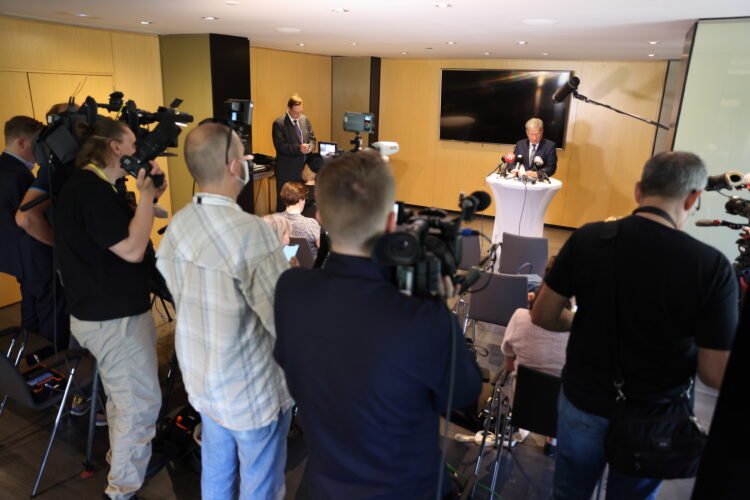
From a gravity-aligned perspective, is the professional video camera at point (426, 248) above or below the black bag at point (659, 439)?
above

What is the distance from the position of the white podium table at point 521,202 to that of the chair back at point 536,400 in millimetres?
3080

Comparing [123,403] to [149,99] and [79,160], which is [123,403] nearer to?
[79,160]

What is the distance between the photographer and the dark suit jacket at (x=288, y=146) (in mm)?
7023

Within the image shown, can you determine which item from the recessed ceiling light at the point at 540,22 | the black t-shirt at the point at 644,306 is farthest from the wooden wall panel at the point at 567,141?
the black t-shirt at the point at 644,306

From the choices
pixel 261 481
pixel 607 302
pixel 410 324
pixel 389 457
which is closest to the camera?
pixel 410 324

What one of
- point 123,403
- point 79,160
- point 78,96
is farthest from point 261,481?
point 78,96

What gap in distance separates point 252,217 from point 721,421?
1.37 m

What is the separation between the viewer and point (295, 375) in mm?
1217

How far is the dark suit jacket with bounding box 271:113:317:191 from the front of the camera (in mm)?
7023

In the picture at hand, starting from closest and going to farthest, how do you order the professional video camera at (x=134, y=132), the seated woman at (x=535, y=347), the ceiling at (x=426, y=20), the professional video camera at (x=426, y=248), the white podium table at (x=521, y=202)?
the professional video camera at (x=426, y=248), the professional video camera at (x=134, y=132), the seated woman at (x=535, y=347), the ceiling at (x=426, y=20), the white podium table at (x=521, y=202)

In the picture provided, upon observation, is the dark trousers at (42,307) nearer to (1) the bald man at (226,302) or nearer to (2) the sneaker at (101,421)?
(2) the sneaker at (101,421)

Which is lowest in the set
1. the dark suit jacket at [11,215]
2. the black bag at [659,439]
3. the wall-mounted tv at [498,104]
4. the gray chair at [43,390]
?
the gray chair at [43,390]

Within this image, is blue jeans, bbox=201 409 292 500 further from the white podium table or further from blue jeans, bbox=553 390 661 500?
the white podium table

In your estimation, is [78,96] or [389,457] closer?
[389,457]
